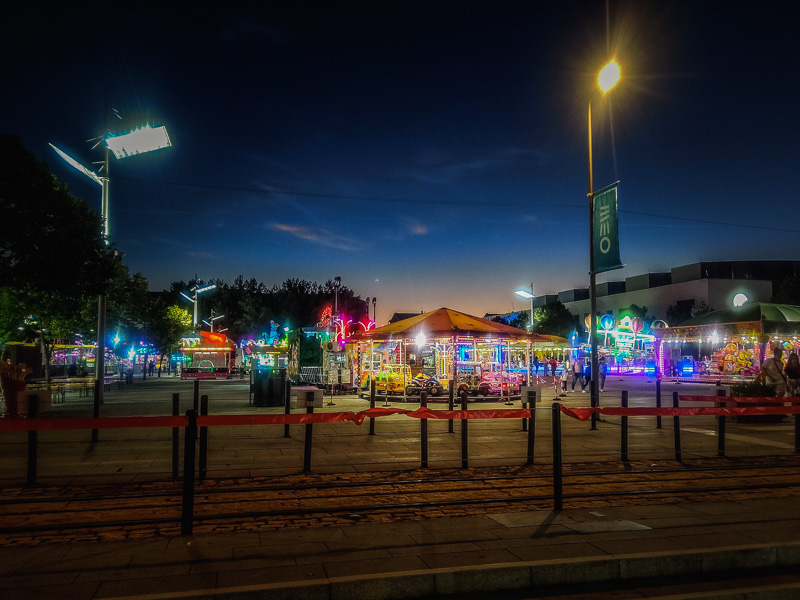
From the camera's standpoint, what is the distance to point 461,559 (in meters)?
5.13

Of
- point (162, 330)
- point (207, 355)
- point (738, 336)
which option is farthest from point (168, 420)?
point (162, 330)

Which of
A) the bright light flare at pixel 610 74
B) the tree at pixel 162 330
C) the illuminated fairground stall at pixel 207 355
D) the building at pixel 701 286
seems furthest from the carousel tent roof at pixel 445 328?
the building at pixel 701 286

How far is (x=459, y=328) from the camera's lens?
22625mm

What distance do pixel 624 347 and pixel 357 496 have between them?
156ft

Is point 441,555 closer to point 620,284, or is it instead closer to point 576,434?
point 576,434

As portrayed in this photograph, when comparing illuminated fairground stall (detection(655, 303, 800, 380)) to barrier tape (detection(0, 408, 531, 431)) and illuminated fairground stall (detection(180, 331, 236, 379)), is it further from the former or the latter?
illuminated fairground stall (detection(180, 331, 236, 379))

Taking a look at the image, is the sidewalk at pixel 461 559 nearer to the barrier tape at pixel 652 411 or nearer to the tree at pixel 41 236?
the barrier tape at pixel 652 411

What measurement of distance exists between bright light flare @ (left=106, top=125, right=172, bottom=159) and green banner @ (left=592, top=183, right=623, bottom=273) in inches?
676

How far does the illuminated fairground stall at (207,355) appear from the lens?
4556 cm

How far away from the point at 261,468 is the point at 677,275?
A: 3138 inches

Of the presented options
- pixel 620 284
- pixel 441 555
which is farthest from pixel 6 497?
pixel 620 284

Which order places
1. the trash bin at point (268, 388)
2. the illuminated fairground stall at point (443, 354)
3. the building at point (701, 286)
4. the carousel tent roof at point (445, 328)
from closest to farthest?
the trash bin at point (268, 388)
the carousel tent roof at point (445, 328)
the illuminated fairground stall at point (443, 354)
the building at point (701, 286)

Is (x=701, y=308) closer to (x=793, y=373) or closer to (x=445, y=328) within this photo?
(x=793, y=373)

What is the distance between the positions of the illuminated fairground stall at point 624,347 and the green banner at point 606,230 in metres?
31.6
